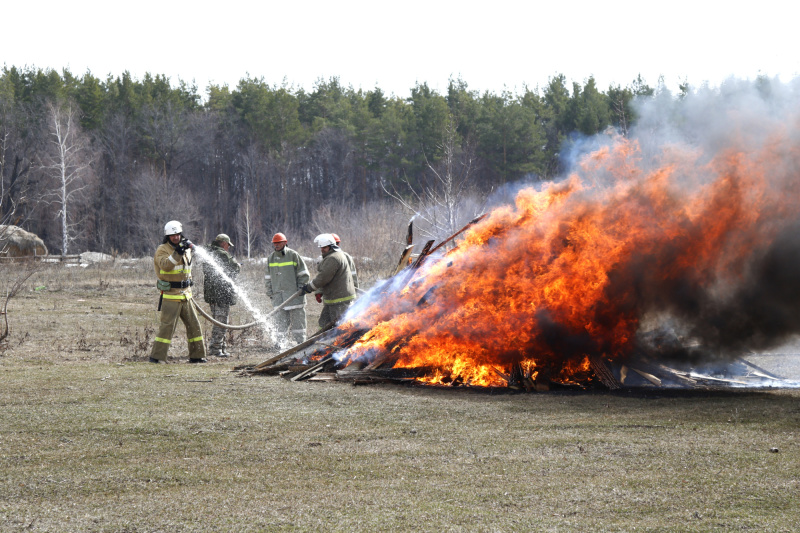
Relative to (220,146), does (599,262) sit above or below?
below

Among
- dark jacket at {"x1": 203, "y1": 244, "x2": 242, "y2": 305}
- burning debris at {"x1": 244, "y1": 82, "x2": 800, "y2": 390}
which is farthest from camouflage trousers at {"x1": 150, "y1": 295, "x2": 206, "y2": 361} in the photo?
burning debris at {"x1": 244, "y1": 82, "x2": 800, "y2": 390}

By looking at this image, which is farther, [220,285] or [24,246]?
[24,246]

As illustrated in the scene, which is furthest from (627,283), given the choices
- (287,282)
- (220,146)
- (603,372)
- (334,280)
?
(220,146)

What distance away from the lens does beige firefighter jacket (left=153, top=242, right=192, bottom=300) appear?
11648 millimetres

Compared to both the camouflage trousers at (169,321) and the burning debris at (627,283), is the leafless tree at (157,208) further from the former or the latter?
the burning debris at (627,283)

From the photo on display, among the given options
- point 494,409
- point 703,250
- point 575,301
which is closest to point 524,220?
point 575,301

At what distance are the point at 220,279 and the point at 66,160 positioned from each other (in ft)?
129

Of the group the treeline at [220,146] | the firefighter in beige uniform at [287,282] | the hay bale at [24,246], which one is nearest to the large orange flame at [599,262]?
the firefighter in beige uniform at [287,282]

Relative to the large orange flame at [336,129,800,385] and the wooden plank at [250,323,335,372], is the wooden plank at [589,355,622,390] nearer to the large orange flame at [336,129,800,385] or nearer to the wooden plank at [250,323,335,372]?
the large orange flame at [336,129,800,385]

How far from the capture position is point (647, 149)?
10297 millimetres

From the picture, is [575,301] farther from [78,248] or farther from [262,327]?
[78,248]

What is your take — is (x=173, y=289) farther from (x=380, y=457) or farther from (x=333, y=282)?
(x=380, y=457)

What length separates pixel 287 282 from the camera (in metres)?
13.8

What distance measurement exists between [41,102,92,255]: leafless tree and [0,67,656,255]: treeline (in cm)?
21
